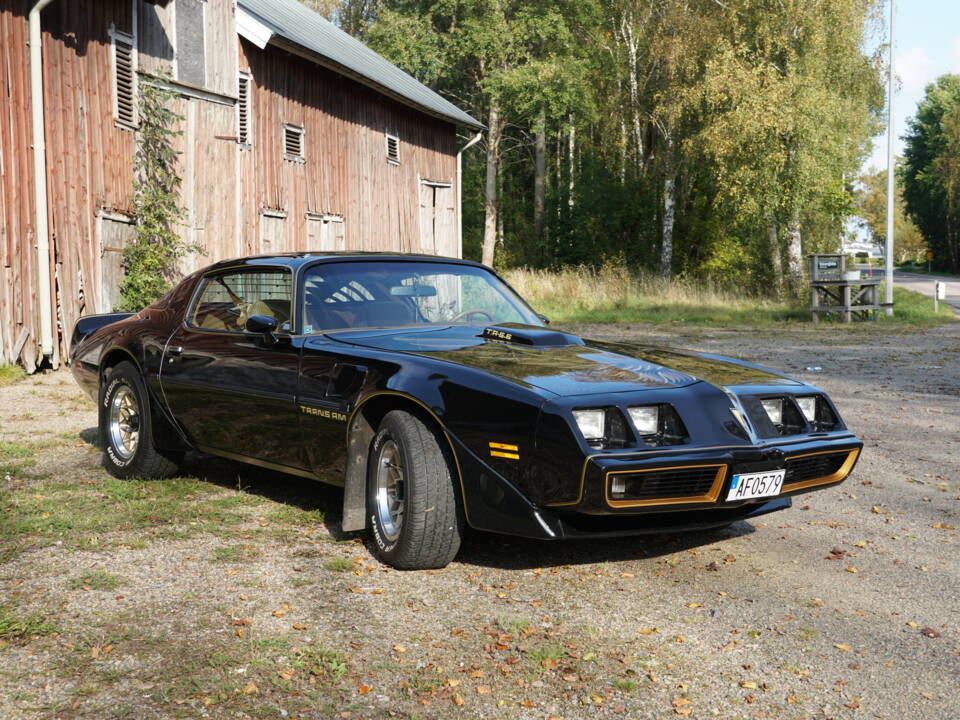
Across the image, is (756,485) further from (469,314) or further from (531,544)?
(469,314)

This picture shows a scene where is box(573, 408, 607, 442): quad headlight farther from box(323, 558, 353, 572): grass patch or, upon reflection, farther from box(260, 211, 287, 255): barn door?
box(260, 211, 287, 255): barn door

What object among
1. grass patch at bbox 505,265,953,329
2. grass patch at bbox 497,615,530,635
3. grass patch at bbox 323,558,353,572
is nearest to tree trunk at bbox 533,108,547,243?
grass patch at bbox 505,265,953,329

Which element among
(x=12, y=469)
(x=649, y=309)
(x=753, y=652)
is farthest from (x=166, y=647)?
(x=649, y=309)

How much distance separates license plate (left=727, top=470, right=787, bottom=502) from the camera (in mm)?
4156

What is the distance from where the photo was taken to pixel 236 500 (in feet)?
19.1

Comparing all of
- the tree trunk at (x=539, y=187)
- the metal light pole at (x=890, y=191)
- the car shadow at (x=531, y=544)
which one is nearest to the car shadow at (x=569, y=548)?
the car shadow at (x=531, y=544)

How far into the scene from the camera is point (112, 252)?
14.8m

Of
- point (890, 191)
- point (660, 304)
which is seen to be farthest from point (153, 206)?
point (890, 191)

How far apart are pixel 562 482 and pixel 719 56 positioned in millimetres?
29213

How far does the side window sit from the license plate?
2.45 m

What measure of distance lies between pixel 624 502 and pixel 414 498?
0.90 m

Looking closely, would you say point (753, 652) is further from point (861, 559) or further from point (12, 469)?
point (12, 469)

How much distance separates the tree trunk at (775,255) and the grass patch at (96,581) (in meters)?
31.6

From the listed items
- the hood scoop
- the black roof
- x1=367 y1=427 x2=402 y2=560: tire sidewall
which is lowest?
x1=367 y1=427 x2=402 y2=560: tire sidewall
